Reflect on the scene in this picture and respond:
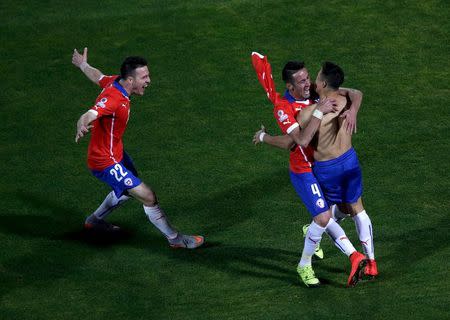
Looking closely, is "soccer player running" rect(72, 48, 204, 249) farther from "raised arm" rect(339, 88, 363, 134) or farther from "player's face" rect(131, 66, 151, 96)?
"raised arm" rect(339, 88, 363, 134)

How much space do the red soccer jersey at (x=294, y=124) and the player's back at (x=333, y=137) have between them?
4.6 inches

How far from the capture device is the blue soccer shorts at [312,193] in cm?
1009

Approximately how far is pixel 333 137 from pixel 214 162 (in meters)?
3.36

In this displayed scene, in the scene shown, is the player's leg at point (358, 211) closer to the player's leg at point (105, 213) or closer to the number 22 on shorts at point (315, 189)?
the number 22 on shorts at point (315, 189)

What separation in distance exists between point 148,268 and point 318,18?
716 centimetres

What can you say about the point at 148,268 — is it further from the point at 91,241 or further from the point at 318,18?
the point at 318,18

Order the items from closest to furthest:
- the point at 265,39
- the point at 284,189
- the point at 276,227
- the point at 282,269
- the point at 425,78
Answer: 1. the point at 282,269
2. the point at 276,227
3. the point at 284,189
4. the point at 425,78
5. the point at 265,39

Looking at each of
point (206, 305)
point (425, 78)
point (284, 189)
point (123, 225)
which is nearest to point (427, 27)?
point (425, 78)

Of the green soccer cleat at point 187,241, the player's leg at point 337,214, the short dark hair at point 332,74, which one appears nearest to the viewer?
the short dark hair at point 332,74

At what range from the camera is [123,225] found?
1188 cm

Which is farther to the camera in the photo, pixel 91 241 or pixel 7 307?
pixel 91 241

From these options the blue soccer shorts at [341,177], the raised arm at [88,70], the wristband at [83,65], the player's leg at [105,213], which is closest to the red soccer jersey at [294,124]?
the blue soccer shorts at [341,177]

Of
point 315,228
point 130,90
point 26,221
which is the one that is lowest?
point 26,221

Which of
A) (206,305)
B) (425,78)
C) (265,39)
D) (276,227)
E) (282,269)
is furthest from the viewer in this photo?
(265,39)
